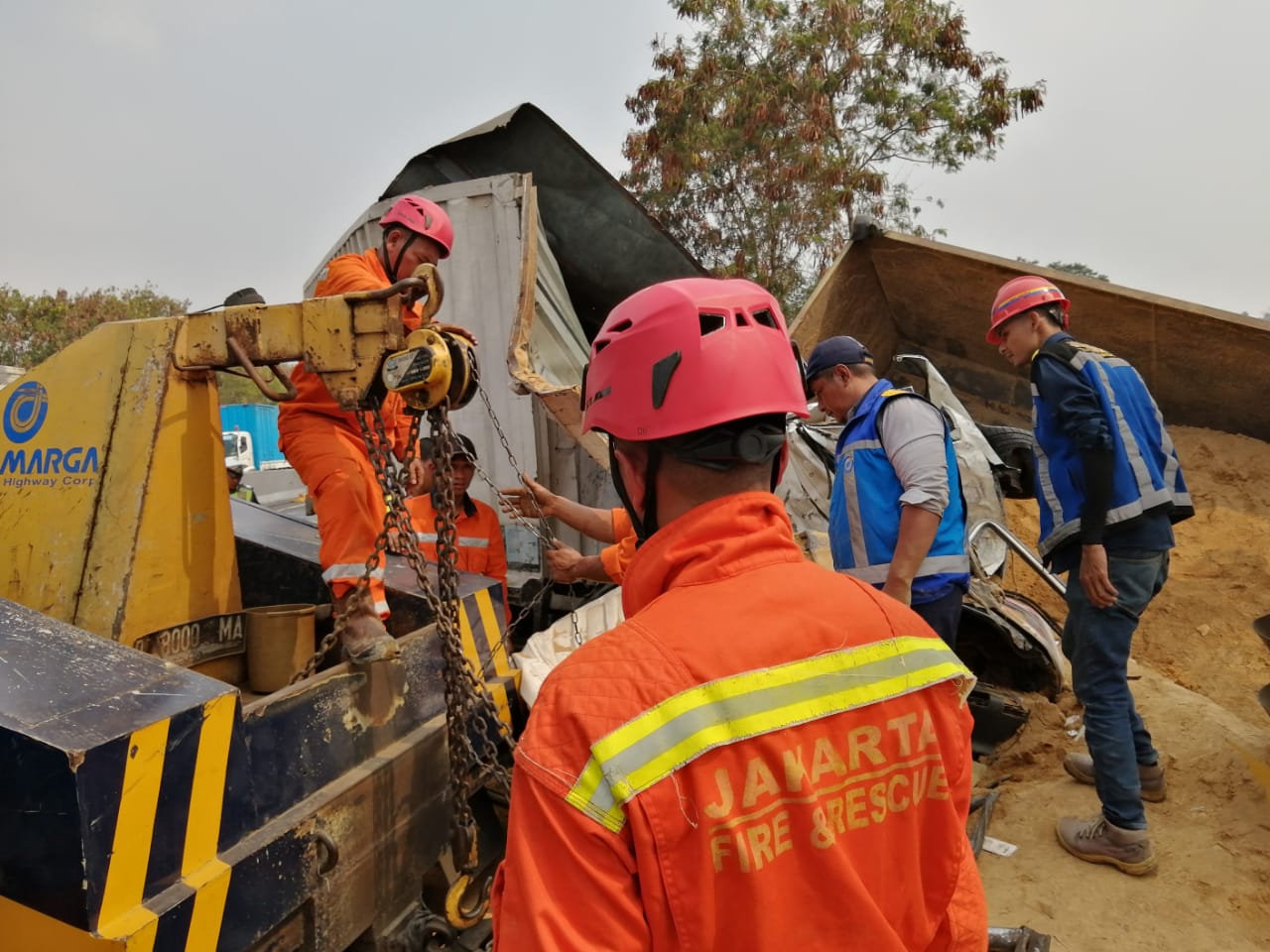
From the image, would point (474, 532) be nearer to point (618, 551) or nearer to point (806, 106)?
point (618, 551)

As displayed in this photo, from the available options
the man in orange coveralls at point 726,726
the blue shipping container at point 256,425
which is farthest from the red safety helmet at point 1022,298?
the blue shipping container at point 256,425

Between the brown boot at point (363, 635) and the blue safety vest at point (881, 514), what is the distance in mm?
1833

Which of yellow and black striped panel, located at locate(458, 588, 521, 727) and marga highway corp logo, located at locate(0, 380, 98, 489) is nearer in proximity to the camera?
marga highway corp logo, located at locate(0, 380, 98, 489)

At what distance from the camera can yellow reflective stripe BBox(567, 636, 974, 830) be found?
0.79 m

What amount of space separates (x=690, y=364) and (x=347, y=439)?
2.01 m

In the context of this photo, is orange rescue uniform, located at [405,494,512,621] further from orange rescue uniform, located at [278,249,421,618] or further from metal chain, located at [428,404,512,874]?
metal chain, located at [428,404,512,874]

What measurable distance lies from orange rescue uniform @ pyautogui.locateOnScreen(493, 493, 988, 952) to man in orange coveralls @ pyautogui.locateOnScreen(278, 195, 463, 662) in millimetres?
1657

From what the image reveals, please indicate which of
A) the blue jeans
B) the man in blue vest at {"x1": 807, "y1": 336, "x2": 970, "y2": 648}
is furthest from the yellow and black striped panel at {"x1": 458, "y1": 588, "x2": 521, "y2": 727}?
the blue jeans

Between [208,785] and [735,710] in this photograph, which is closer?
[735,710]

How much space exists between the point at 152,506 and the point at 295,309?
66cm

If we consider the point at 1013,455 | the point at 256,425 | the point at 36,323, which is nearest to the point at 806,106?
the point at 1013,455

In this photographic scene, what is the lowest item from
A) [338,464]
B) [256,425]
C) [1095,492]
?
[1095,492]

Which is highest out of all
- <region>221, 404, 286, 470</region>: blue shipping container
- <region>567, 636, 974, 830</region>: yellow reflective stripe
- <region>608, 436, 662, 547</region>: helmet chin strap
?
<region>221, 404, 286, 470</region>: blue shipping container

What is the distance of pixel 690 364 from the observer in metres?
1.06
